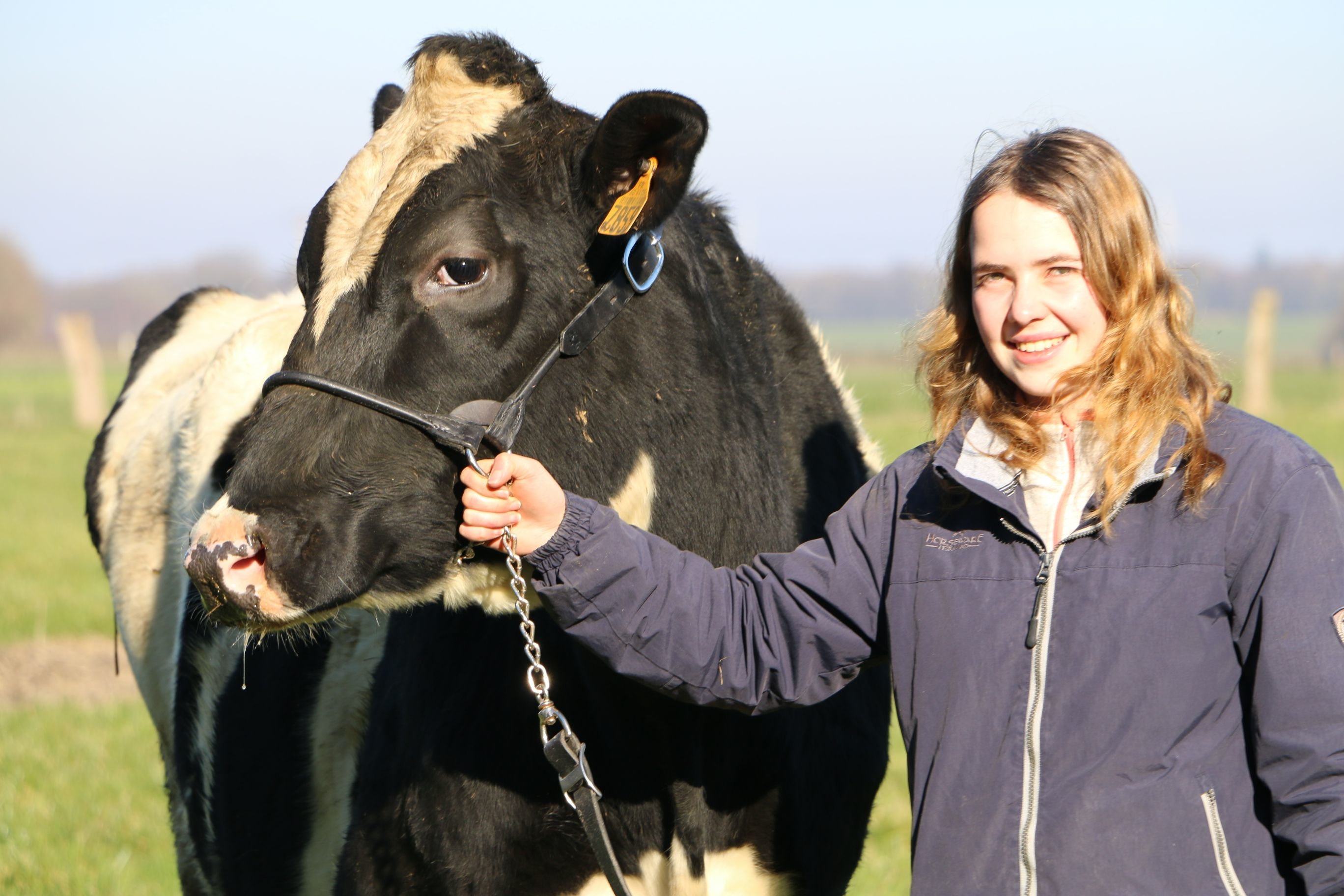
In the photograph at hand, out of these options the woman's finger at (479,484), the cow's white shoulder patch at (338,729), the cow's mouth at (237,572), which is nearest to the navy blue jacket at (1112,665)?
the woman's finger at (479,484)

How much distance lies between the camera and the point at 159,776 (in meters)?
6.19

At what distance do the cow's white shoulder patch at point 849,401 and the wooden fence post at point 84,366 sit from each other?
21.2m

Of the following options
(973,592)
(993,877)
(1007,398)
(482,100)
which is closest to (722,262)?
(482,100)

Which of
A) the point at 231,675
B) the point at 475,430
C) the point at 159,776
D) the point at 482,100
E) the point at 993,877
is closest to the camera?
the point at 993,877

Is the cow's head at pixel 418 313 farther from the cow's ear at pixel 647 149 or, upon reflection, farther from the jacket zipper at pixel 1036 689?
the jacket zipper at pixel 1036 689

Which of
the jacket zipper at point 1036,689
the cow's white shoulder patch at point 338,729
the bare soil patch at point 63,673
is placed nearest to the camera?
the jacket zipper at point 1036,689

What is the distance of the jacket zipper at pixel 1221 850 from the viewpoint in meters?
1.92

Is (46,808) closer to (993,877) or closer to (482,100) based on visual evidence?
(482,100)

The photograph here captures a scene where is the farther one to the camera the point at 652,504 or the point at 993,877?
the point at 652,504

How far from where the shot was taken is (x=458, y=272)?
2.39 meters

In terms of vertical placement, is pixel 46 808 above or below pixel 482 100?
below

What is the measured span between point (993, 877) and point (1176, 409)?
797mm

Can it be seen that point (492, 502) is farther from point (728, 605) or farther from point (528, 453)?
point (728, 605)

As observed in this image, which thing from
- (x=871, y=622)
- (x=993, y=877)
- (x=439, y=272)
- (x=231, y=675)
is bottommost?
(x=231, y=675)
